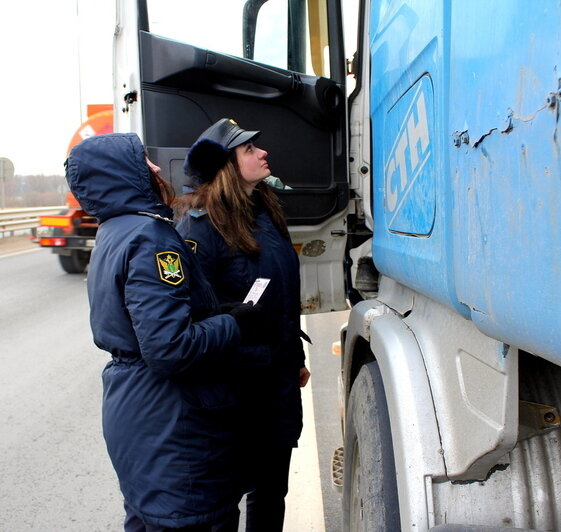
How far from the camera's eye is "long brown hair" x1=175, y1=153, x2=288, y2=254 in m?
2.33

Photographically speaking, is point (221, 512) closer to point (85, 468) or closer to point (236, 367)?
point (236, 367)

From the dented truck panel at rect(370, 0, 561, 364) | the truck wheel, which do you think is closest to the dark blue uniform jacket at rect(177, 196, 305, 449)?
the dented truck panel at rect(370, 0, 561, 364)

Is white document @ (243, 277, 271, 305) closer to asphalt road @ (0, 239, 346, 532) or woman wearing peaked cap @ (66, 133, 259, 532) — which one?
woman wearing peaked cap @ (66, 133, 259, 532)

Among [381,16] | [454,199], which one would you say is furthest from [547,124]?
[381,16]

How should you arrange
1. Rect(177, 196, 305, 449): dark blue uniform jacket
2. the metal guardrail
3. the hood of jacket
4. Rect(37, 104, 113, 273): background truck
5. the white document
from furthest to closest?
the metal guardrail → Rect(37, 104, 113, 273): background truck → Rect(177, 196, 305, 449): dark blue uniform jacket → the white document → the hood of jacket

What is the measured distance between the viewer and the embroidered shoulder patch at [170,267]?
1796 mm

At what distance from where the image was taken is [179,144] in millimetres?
2723

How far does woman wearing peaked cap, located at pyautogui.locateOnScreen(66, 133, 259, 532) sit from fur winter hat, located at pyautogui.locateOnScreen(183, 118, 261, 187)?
0.39 m

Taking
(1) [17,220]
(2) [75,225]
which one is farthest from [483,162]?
(1) [17,220]

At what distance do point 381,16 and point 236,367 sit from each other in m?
1.23

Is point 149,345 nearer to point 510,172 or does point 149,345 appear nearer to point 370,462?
point 370,462

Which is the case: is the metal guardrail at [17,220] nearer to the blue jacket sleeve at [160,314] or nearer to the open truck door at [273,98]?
the open truck door at [273,98]

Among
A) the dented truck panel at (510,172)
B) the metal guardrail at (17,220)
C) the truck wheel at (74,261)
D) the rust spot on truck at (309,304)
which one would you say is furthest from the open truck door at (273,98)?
the metal guardrail at (17,220)

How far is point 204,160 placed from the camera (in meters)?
2.41
